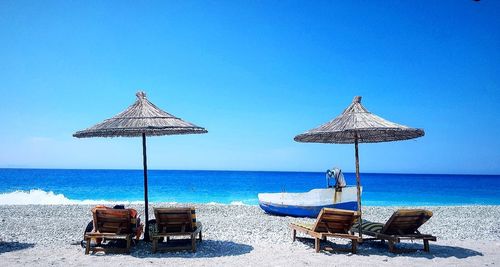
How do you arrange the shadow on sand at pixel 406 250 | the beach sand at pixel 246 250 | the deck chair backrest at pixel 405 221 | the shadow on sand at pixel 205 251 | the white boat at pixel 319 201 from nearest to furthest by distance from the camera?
the beach sand at pixel 246 250 → the shadow on sand at pixel 205 251 → the shadow on sand at pixel 406 250 → the deck chair backrest at pixel 405 221 → the white boat at pixel 319 201

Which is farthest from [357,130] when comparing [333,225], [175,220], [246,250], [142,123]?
[142,123]

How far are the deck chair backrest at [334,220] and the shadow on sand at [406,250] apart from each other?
35 centimetres

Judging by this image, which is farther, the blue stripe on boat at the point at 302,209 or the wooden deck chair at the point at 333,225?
the blue stripe on boat at the point at 302,209

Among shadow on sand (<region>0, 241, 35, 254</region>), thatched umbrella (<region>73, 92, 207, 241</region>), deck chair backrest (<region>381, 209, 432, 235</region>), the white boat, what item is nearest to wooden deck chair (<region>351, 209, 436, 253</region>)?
deck chair backrest (<region>381, 209, 432, 235</region>)

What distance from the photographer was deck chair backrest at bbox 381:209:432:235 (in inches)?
261

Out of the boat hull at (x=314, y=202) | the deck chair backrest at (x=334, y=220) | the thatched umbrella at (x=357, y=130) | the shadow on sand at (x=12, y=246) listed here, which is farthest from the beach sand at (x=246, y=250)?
the boat hull at (x=314, y=202)

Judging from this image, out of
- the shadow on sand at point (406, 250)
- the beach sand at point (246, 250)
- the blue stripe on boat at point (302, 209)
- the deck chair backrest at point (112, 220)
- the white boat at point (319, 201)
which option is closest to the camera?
the beach sand at point (246, 250)

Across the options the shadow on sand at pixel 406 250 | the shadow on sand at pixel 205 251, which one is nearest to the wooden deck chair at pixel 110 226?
the shadow on sand at pixel 205 251

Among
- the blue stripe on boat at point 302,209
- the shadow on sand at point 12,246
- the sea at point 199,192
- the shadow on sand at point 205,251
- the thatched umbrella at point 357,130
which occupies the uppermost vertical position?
the thatched umbrella at point 357,130

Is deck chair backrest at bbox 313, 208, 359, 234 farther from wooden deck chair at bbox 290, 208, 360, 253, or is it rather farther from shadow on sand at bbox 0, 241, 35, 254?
shadow on sand at bbox 0, 241, 35, 254

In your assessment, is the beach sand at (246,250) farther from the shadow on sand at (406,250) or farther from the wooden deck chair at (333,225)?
the wooden deck chair at (333,225)

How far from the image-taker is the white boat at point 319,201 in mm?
12969

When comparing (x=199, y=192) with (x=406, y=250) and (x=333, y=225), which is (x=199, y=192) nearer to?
(x=333, y=225)

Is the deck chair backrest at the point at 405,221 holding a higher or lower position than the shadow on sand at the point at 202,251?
higher
